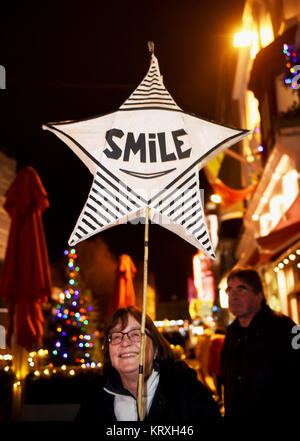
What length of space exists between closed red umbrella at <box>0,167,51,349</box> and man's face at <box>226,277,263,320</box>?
3794mm

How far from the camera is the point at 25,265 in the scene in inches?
271

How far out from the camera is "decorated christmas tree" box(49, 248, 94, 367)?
30.5 feet

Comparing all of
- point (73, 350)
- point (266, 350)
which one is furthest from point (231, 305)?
point (73, 350)

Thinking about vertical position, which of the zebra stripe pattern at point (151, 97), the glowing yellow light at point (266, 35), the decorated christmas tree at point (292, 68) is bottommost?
the zebra stripe pattern at point (151, 97)

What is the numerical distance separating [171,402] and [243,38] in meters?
14.4

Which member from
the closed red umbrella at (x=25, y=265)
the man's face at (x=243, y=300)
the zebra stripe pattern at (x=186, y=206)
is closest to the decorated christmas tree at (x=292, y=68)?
the closed red umbrella at (x=25, y=265)

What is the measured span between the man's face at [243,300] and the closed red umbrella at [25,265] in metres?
3.79

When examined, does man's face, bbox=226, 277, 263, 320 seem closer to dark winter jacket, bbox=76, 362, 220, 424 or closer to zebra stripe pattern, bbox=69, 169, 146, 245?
dark winter jacket, bbox=76, 362, 220, 424

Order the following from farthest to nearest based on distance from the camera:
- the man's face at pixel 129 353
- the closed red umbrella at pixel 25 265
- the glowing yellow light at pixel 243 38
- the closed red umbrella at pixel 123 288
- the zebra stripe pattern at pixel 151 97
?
1. the glowing yellow light at pixel 243 38
2. the closed red umbrella at pixel 123 288
3. the closed red umbrella at pixel 25 265
4. the zebra stripe pattern at pixel 151 97
5. the man's face at pixel 129 353

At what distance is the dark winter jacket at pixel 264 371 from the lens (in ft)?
10.5

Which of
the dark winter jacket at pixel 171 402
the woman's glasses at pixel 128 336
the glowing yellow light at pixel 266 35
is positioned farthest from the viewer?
the glowing yellow light at pixel 266 35

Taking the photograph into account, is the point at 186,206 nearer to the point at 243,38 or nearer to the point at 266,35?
the point at 266,35

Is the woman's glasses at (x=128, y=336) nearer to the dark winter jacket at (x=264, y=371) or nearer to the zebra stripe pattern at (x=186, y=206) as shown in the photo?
the zebra stripe pattern at (x=186, y=206)

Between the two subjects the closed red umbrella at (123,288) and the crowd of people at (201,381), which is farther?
the closed red umbrella at (123,288)
